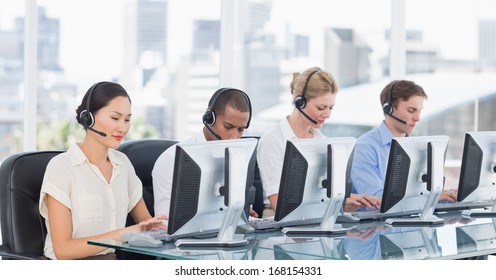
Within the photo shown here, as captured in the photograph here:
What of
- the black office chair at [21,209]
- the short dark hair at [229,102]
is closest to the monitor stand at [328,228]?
the short dark hair at [229,102]

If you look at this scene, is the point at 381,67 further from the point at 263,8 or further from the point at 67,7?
the point at 67,7

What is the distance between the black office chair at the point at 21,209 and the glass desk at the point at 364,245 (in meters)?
0.47

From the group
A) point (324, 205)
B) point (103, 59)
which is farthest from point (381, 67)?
point (324, 205)

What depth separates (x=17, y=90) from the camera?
5500 mm

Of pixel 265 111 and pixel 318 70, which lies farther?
pixel 265 111

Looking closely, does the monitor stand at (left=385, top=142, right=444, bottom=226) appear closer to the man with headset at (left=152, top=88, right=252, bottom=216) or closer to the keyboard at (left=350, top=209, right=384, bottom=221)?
the keyboard at (left=350, top=209, right=384, bottom=221)

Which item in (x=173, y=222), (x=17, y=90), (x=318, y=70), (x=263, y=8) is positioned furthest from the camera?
(x=263, y=8)

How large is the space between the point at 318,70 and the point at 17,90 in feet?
6.80

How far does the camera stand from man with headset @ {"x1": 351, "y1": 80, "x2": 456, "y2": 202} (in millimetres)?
4727

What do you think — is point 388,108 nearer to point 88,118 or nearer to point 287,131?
point 287,131

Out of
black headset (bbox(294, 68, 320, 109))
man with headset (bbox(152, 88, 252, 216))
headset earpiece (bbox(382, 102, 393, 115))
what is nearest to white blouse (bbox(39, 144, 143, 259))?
man with headset (bbox(152, 88, 252, 216))

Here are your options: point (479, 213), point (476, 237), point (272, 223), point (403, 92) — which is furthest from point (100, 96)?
point (479, 213)

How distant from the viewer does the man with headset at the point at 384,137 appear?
473 centimetres

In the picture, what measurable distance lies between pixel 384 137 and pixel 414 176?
728mm
